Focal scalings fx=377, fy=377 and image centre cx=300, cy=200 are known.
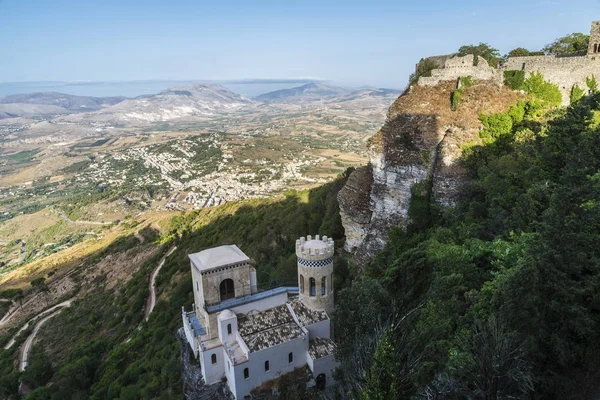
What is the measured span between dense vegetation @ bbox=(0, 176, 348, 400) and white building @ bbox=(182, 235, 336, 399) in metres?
6.75

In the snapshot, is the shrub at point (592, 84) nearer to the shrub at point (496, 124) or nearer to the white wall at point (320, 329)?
the shrub at point (496, 124)

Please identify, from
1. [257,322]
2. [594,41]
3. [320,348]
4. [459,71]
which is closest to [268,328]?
[257,322]

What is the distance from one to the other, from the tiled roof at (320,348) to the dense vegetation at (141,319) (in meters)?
8.09

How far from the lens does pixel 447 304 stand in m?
12.7

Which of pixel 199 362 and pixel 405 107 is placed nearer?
pixel 199 362

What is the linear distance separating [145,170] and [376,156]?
147188 mm

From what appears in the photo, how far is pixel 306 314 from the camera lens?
18.8m

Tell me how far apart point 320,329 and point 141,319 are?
28.5m

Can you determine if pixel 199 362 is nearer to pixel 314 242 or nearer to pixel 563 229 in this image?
pixel 314 242

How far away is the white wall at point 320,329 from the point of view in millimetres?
18361

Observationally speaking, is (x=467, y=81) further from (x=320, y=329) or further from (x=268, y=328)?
(x=268, y=328)

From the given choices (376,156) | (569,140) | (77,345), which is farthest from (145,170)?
(569,140)

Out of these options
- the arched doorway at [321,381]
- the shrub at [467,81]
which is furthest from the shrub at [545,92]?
the arched doorway at [321,381]

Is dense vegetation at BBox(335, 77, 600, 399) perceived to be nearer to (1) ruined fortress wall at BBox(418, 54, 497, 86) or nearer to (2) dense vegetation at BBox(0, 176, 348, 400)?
(1) ruined fortress wall at BBox(418, 54, 497, 86)
